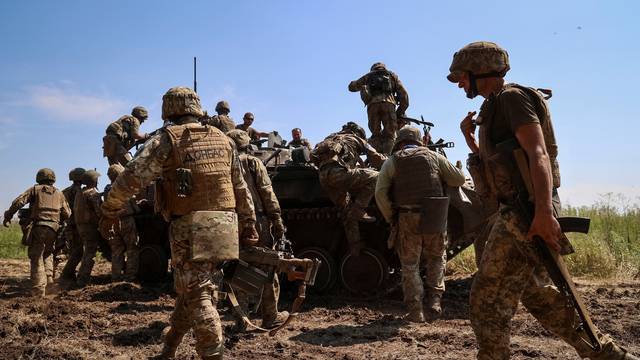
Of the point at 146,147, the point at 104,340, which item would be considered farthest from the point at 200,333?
the point at 104,340

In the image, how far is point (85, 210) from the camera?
10.7m

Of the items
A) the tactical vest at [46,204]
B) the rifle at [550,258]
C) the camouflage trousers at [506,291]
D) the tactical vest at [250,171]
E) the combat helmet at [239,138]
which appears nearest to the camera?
the rifle at [550,258]

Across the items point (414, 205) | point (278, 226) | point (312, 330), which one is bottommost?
point (312, 330)

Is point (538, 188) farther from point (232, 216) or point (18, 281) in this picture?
point (18, 281)

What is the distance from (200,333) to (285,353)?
1.46 meters

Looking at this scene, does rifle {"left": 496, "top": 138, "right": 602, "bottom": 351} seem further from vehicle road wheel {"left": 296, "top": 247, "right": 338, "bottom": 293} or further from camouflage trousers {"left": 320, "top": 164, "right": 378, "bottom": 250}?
vehicle road wheel {"left": 296, "top": 247, "right": 338, "bottom": 293}

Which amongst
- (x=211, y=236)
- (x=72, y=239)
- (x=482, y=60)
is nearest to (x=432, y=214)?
(x=211, y=236)

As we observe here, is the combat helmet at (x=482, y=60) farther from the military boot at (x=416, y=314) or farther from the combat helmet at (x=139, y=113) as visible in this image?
the combat helmet at (x=139, y=113)

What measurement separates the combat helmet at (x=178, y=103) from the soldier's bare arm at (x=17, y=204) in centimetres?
567

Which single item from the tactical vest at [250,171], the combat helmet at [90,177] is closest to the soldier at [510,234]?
the tactical vest at [250,171]

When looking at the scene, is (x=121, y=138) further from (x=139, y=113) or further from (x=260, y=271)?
(x=260, y=271)

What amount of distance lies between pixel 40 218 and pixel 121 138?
2.70m

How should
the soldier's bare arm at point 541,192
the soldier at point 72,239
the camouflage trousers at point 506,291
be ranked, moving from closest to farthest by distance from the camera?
the soldier's bare arm at point 541,192
the camouflage trousers at point 506,291
the soldier at point 72,239

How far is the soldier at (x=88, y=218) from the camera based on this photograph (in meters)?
10.6
